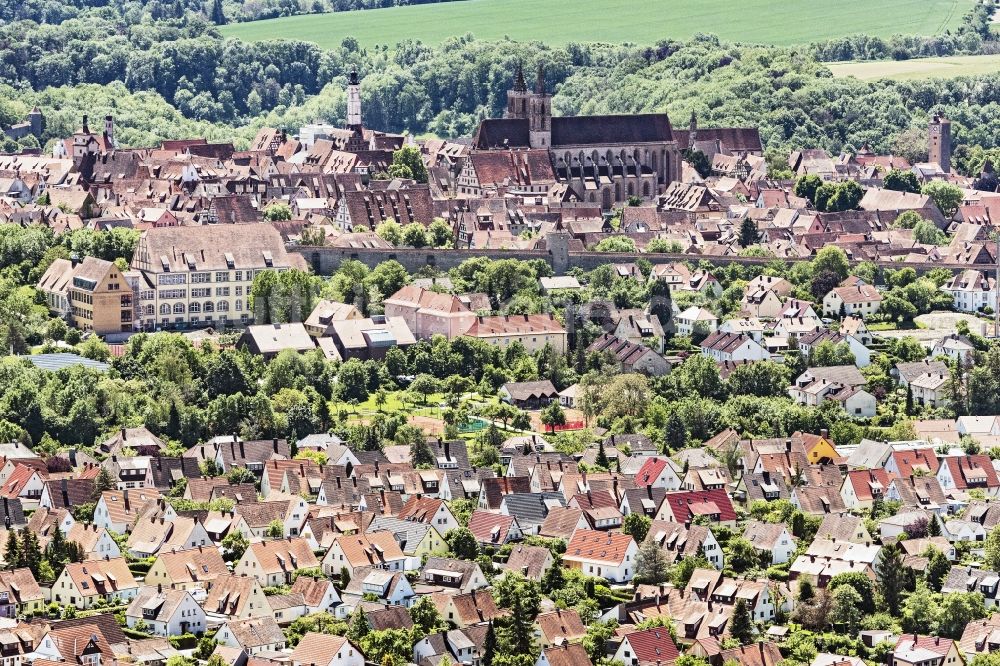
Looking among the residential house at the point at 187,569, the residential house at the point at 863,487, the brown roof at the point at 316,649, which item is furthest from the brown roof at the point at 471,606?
the residential house at the point at 863,487

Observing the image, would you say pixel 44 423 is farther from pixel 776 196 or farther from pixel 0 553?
pixel 776 196

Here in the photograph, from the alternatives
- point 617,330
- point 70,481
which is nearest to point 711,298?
point 617,330

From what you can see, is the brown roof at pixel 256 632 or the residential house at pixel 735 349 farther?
the residential house at pixel 735 349

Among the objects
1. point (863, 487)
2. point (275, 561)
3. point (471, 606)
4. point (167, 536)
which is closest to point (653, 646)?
point (471, 606)

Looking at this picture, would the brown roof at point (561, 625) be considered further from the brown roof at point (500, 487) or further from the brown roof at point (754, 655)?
the brown roof at point (500, 487)

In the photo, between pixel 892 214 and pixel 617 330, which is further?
pixel 892 214

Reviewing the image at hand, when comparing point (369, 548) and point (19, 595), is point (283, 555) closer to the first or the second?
point (369, 548)
